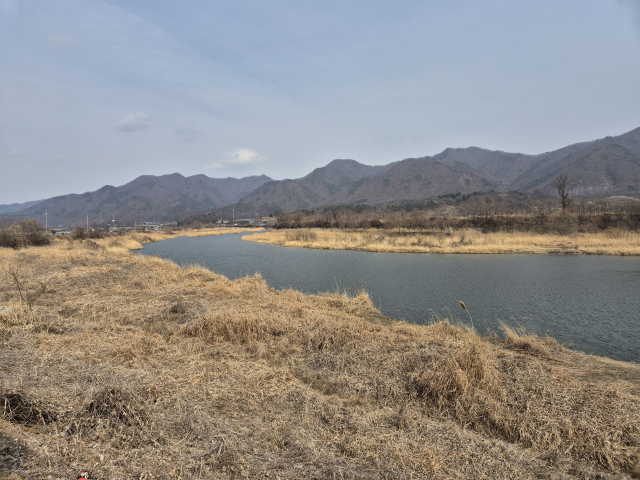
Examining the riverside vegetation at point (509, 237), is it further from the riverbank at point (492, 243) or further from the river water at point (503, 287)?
the river water at point (503, 287)

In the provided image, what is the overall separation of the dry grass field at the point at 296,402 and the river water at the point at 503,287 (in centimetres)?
335

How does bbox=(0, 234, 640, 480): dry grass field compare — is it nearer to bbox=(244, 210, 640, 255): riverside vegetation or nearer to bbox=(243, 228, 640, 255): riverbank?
bbox=(243, 228, 640, 255): riverbank

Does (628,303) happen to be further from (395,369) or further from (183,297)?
(183,297)

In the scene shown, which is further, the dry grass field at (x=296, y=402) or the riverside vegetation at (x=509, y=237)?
the riverside vegetation at (x=509, y=237)

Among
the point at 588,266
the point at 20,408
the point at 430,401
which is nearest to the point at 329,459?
the point at 430,401

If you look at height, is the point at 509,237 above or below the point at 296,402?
below

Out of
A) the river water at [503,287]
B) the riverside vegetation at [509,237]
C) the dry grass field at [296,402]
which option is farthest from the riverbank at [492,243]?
the dry grass field at [296,402]

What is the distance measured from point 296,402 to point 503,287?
16467 mm

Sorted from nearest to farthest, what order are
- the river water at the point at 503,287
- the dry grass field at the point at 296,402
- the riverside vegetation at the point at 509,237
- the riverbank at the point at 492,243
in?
the dry grass field at the point at 296,402 → the river water at the point at 503,287 → the riverbank at the point at 492,243 → the riverside vegetation at the point at 509,237

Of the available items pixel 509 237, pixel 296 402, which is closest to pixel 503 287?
pixel 296 402

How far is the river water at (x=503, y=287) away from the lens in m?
11.3

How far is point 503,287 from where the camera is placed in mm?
17812

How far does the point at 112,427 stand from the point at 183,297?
9677 millimetres

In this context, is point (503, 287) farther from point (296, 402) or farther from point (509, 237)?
point (509, 237)
